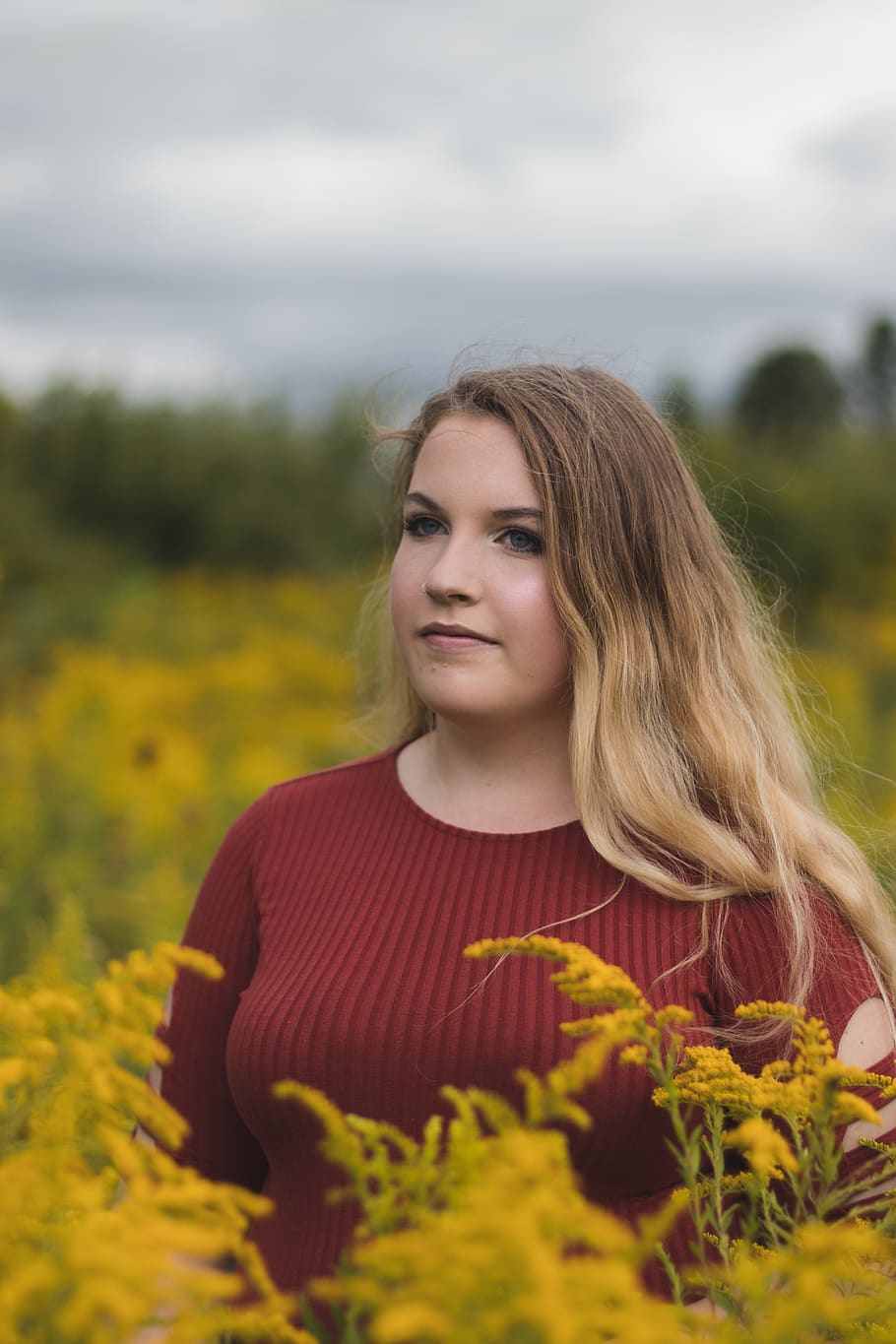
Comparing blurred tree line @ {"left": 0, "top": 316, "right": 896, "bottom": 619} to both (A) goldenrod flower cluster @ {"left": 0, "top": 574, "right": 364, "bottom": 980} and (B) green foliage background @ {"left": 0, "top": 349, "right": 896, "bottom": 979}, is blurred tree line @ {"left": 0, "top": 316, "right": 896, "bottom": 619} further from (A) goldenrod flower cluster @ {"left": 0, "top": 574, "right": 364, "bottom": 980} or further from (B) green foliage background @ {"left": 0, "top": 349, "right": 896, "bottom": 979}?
(A) goldenrod flower cluster @ {"left": 0, "top": 574, "right": 364, "bottom": 980}

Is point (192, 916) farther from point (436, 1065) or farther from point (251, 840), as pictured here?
point (436, 1065)

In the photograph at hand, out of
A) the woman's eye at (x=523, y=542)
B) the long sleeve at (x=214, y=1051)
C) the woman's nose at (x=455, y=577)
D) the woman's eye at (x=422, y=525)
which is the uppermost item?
the woman's eye at (x=422, y=525)

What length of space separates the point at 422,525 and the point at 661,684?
44cm

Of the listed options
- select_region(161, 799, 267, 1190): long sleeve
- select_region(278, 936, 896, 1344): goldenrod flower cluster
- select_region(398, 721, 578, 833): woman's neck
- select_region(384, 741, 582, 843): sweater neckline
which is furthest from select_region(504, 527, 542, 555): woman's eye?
select_region(278, 936, 896, 1344): goldenrod flower cluster

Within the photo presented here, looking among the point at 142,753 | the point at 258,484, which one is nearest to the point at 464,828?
the point at 142,753

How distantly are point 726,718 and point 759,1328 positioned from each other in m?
1.32

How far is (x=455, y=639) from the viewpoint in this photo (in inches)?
74.1

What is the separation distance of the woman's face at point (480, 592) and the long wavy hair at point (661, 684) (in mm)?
31

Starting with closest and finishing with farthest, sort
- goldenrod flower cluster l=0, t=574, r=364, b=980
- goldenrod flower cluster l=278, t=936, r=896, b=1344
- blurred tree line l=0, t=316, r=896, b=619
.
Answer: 1. goldenrod flower cluster l=278, t=936, r=896, b=1344
2. goldenrod flower cluster l=0, t=574, r=364, b=980
3. blurred tree line l=0, t=316, r=896, b=619

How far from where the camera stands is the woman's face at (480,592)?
1883 mm

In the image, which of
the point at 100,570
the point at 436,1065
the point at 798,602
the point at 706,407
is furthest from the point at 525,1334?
the point at 706,407

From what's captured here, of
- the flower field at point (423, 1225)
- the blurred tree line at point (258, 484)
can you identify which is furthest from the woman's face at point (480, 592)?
the blurred tree line at point (258, 484)

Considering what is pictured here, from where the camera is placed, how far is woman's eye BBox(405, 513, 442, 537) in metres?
2.02

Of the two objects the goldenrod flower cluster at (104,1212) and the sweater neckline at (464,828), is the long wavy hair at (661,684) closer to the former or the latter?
the sweater neckline at (464,828)
